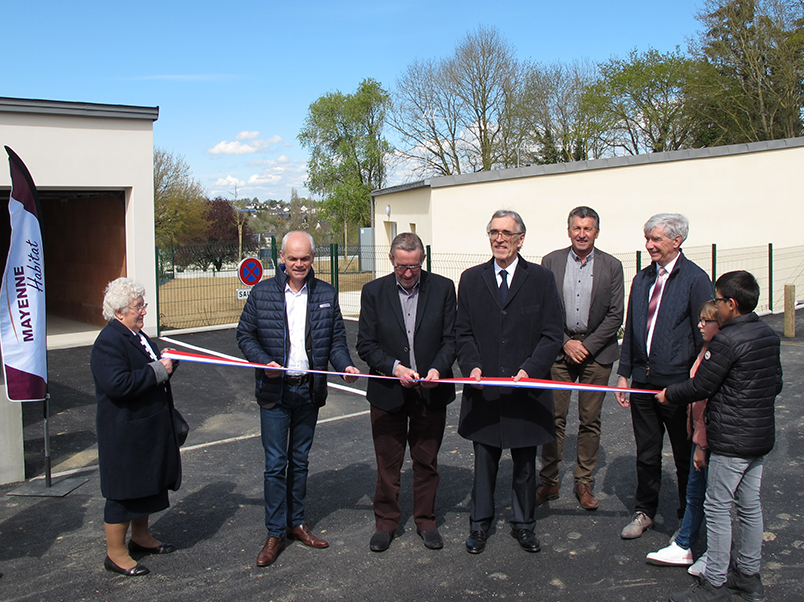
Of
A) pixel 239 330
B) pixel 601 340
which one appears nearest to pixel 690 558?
pixel 601 340

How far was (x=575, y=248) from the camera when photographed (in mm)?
4762

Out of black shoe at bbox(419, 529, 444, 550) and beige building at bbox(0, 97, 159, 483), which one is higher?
beige building at bbox(0, 97, 159, 483)

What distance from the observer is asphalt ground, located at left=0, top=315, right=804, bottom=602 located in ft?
11.7

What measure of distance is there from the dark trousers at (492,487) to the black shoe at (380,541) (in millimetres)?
530

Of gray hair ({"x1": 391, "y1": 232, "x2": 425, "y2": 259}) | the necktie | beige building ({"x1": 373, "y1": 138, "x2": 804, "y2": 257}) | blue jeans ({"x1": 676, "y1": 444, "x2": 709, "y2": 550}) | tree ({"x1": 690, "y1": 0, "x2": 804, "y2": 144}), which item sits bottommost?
blue jeans ({"x1": 676, "y1": 444, "x2": 709, "y2": 550})

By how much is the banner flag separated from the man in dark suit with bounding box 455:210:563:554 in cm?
332

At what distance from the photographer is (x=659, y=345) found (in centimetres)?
409

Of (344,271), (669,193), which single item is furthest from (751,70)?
(344,271)

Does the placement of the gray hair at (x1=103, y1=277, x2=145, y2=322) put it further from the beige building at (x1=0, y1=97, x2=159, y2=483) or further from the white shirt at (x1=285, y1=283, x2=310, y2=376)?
the beige building at (x1=0, y1=97, x2=159, y2=483)

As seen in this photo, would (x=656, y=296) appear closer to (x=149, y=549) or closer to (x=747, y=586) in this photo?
(x=747, y=586)

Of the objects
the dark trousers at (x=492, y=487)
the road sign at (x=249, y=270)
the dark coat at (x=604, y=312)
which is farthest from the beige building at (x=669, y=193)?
the dark trousers at (x=492, y=487)

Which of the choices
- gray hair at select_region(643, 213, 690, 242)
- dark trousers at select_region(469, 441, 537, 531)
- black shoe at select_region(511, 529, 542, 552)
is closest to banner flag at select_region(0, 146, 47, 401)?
dark trousers at select_region(469, 441, 537, 531)

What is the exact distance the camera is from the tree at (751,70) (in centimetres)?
2505

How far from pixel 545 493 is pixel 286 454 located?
77.2 inches
